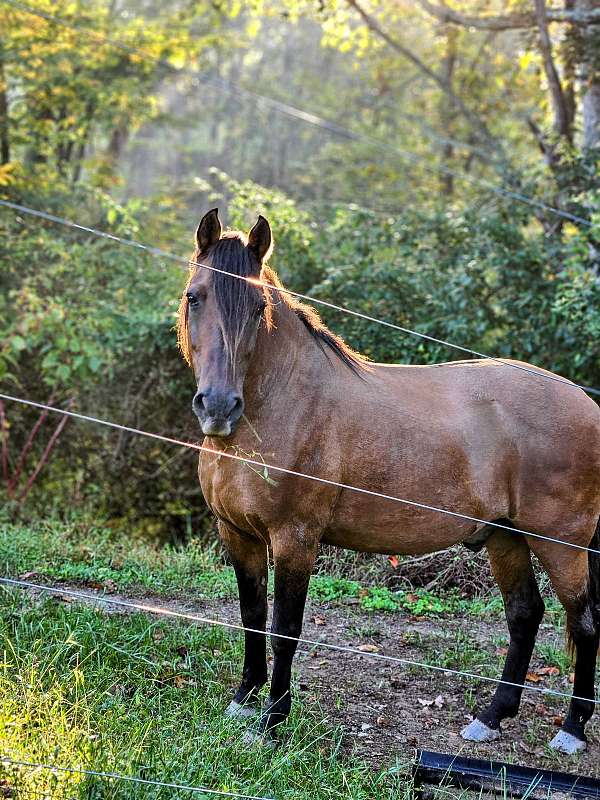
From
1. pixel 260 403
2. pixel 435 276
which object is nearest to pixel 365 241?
pixel 435 276

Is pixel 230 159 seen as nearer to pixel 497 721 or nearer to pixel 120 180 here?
pixel 120 180

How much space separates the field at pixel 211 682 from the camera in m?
3.24

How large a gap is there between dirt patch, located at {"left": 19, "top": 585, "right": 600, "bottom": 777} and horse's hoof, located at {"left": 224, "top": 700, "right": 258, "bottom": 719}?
0.46 meters

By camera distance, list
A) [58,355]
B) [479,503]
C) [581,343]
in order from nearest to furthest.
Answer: [479,503]
[581,343]
[58,355]

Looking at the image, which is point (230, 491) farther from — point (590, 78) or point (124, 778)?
point (590, 78)

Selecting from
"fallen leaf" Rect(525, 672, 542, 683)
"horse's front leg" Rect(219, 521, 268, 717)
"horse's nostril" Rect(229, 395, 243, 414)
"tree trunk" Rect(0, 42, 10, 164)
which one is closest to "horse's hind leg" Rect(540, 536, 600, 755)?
"fallen leaf" Rect(525, 672, 542, 683)

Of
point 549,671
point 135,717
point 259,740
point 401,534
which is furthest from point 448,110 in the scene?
point 135,717

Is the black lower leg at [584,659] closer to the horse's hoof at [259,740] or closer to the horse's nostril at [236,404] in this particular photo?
the horse's hoof at [259,740]

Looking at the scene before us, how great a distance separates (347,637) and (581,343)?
344cm

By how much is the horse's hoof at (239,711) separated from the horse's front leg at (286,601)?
132 mm

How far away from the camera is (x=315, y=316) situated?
13.5 feet

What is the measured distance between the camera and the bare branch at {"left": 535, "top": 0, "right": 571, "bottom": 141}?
8.28m

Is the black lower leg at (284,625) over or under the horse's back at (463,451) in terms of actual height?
under

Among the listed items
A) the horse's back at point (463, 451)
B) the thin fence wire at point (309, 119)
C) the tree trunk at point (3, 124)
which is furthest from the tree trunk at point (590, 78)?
the tree trunk at point (3, 124)
